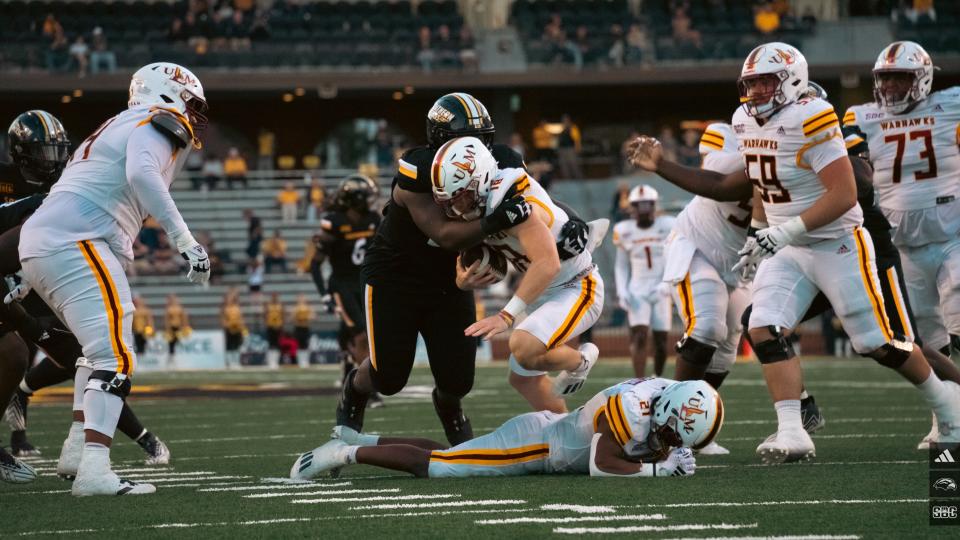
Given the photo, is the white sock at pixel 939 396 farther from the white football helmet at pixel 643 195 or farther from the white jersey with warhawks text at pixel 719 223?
the white football helmet at pixel 643 195

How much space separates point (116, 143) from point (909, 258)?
474 cm

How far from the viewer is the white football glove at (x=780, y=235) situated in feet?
21.6

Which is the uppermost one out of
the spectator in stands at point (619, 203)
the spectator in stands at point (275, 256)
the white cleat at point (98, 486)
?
the white cleat at point (98, 486)

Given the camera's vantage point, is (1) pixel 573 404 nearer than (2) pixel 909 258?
No

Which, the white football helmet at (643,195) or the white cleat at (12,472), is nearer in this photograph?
the white cleat at (12,472)

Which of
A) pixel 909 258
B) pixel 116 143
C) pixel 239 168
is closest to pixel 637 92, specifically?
pixel 239 168

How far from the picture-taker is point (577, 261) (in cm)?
688

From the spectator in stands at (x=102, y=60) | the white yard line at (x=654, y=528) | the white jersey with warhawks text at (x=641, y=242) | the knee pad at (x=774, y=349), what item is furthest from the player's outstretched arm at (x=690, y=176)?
the spectator in stands at (x=102, y=60)

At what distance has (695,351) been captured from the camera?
750 centimetres

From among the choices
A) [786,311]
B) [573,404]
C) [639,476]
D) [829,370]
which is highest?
[786,311]

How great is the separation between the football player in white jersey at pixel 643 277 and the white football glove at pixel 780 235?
7.35 m

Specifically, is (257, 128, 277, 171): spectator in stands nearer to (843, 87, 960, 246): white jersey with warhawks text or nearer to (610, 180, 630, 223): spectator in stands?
(610, 180, 630, 223): spectator in stands

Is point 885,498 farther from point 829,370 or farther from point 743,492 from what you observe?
point 829,370

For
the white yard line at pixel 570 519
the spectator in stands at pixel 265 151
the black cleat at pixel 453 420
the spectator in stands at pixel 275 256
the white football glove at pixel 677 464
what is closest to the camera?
the white yard line at pixel 570 519
